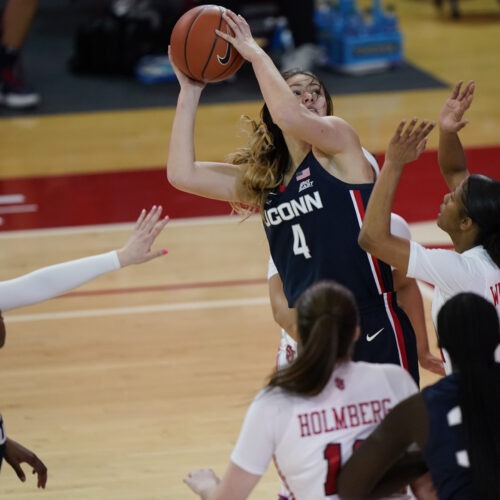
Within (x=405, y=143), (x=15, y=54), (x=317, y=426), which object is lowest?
(x=15, y=54)

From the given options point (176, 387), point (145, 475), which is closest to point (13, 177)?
point (176, 387)

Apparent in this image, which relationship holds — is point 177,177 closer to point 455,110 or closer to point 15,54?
point 455,110

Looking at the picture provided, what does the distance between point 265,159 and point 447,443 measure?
149 cm

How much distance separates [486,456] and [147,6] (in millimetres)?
10849

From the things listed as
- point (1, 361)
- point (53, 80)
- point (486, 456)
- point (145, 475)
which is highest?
point (486, 456)

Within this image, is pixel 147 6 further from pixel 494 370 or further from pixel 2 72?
pixel 494 370

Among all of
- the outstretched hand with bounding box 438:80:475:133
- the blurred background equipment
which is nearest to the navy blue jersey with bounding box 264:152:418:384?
the outstretched hand with bounding box 438:80:475:133

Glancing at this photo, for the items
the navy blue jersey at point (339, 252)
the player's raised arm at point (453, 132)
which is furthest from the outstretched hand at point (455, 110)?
the navy blue jersey at point (339, 252)

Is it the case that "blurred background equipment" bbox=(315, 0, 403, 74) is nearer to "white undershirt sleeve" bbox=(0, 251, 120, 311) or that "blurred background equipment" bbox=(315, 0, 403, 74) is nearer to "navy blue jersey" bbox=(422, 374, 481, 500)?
"white undershirt sleeve" bbox=(0, 251, 120, 311)

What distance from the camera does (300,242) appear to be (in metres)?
3.85

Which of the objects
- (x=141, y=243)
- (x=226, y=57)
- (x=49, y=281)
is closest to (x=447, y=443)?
(x=141, y=243)

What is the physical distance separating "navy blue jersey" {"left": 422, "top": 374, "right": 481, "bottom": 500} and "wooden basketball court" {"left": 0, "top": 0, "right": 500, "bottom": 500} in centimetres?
193

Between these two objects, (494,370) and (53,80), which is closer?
(494,370)

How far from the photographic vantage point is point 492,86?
11781 millimetres
